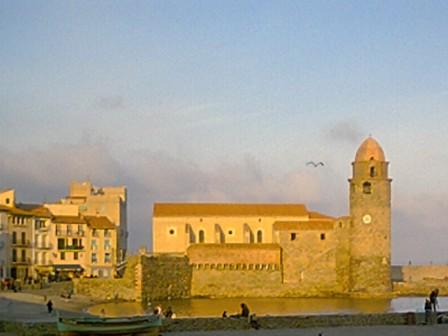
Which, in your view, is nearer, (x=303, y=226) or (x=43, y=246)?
(x=303, y=226)

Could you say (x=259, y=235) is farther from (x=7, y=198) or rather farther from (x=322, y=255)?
(x=7, y=198)

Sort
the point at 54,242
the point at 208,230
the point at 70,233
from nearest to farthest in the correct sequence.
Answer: the point at 54,242, the point at 70,233, the point at 208,230

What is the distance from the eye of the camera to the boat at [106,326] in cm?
2673

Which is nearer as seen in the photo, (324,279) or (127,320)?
(127,320)

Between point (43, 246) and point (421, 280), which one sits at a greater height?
point (43, 246)

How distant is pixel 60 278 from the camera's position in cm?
6900

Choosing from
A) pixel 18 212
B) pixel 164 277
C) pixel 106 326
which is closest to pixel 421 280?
pixel 164 277

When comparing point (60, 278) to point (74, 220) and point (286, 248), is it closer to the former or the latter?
point (74, 220)

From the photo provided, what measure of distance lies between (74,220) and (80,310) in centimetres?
2347

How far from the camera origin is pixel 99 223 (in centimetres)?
7425

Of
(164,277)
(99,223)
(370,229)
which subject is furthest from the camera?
(99,223)

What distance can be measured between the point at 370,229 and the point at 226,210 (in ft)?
44.9

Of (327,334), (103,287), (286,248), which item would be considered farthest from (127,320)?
(286,248)

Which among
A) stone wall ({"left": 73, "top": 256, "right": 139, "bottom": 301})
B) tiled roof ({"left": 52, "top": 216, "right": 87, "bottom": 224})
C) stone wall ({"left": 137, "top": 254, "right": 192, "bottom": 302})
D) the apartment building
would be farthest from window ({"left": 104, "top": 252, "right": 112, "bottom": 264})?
stone wall ({"left": 73, "top": 256, "right": 139, "bottom": 301})
